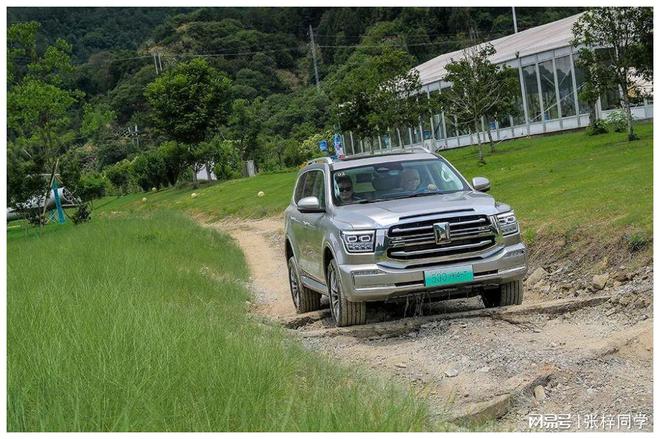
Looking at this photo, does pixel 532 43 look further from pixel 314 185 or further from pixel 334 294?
Answer: pixel 334 294

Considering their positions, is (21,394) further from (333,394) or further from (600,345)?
(600,345)

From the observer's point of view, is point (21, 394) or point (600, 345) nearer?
point (21, 394)

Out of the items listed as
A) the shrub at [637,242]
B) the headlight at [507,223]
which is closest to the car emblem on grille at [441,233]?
the headlight at [507,223]

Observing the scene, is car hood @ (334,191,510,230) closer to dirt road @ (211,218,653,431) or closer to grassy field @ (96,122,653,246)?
dirt road @ (211,218,653,431)

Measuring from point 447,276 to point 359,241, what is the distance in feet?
3.03

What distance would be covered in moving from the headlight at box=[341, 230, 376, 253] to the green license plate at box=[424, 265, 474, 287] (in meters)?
0.61

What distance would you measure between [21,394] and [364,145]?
178 ft

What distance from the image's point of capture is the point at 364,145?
2339 inches

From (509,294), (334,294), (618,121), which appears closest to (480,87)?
(618,121)

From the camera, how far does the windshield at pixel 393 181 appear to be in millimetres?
10789

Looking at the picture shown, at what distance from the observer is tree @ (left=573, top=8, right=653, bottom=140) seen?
93.6 ft

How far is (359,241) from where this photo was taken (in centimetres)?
962

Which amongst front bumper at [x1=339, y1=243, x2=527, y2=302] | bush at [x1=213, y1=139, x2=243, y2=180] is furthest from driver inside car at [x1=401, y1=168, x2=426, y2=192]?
bush at [x1=213, y1=139, x2=243, y2=180]

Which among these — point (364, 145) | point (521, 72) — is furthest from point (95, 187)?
point (521, 72)
